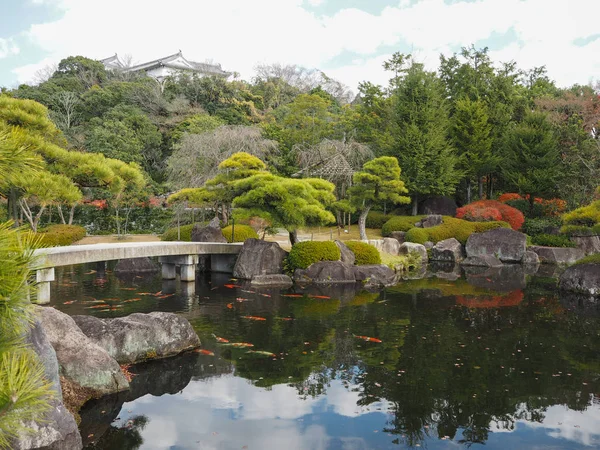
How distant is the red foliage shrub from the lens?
24562 millimetres

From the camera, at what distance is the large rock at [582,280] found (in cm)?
1418

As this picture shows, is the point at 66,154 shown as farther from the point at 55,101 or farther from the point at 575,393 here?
the point at 55,101

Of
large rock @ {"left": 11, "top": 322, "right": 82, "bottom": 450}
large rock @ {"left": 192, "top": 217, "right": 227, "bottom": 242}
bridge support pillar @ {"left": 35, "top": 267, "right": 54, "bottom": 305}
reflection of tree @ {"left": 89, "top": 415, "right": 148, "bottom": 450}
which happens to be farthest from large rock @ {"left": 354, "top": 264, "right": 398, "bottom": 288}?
large rock @ {"left": 11, "top": 322, "right": 82, "bottom": 450}

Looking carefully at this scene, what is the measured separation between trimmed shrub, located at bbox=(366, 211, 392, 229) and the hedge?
437 centimetres

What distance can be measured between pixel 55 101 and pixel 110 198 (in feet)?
51.8

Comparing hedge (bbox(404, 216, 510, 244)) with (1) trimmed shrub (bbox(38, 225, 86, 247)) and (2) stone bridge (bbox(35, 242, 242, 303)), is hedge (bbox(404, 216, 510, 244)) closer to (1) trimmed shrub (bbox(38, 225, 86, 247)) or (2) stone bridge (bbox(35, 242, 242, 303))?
(2) stone bridge (bbox(35, 242, 242, 303))

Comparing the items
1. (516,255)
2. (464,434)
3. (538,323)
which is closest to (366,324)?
(538,323)

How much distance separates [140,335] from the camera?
7.95 metres

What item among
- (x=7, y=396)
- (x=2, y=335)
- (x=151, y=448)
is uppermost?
(x=2, y=335)

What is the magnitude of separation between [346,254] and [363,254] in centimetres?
81

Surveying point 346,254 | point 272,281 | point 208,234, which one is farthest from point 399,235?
point 272,281

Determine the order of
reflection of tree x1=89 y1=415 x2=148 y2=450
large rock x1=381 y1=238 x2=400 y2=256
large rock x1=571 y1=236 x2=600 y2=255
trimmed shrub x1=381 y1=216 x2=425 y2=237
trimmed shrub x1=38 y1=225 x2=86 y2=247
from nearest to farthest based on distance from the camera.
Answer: reflection of tree x1=89 y1=415 x2=148 y2=450, trimmed shrub x1=38 y1=225 x2=86 y2=247, large rock x1=381 y1=238 x2=400 y2=256, large rock x1=571 y1=236 x2=600 y2=255, trimmed shrub x1=381 y1=216 x2=425 y2=237

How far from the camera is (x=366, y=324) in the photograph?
34.1 feet

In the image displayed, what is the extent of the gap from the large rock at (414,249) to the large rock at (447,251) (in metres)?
0.81
